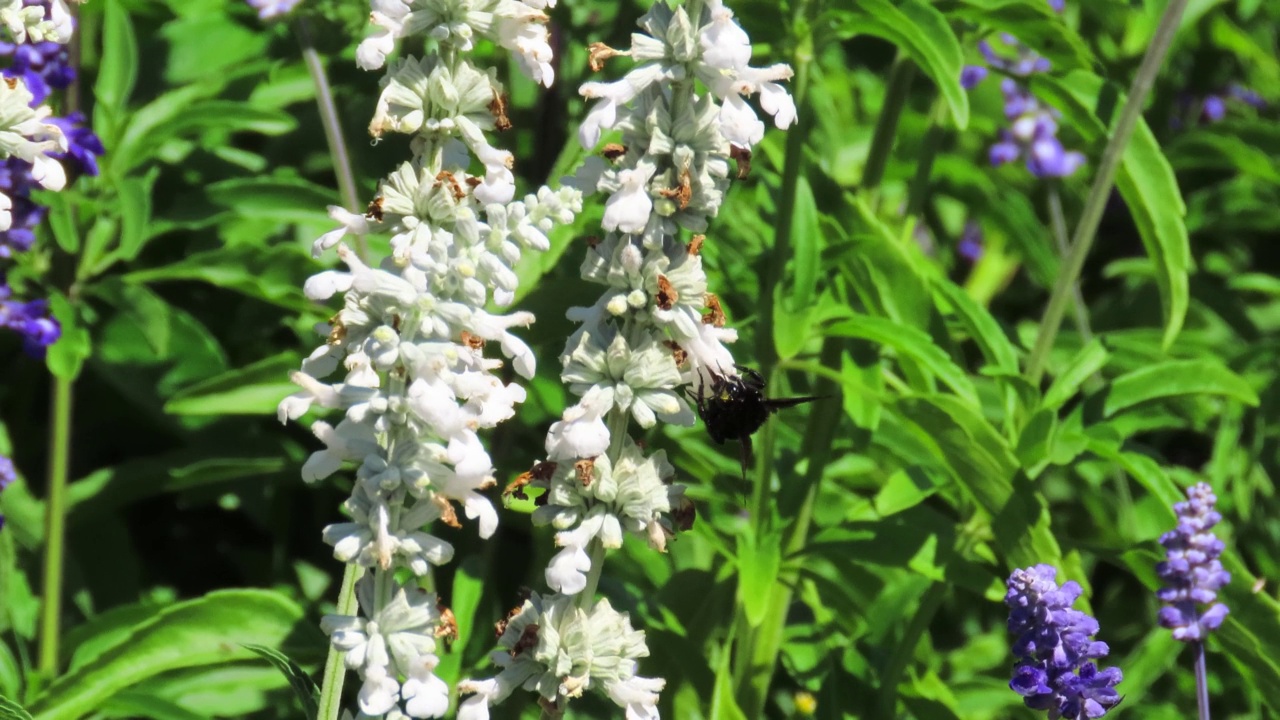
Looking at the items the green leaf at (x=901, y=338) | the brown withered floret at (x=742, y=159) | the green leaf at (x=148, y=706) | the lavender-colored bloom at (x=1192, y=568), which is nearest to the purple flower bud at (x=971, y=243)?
the green leaf at (x=901, y=338)

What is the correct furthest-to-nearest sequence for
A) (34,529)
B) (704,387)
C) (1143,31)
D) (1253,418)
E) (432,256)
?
(1143,31), (1253,418), (34,529), (704,387), (432,256)

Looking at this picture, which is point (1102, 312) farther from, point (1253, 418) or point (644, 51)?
point (644, 51)

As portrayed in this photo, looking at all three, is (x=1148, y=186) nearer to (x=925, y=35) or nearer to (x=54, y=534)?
(x=925, y=35)

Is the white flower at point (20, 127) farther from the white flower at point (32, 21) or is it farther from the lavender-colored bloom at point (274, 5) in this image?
the lavender-colored bloom at point (274, 5)

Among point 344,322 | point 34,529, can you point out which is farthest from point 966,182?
point 344,322

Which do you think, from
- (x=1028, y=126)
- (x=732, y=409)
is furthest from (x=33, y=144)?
(x=1028, y=126)

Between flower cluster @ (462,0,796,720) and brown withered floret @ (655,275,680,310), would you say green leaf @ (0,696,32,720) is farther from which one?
brown withered floret @ (655,275,680,310)
